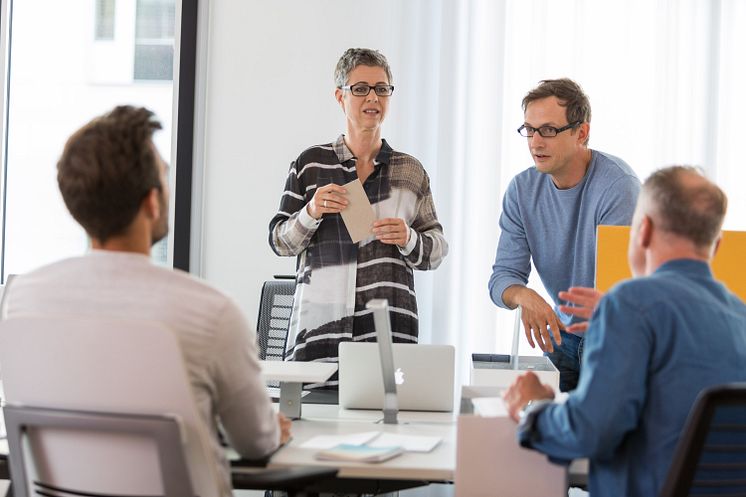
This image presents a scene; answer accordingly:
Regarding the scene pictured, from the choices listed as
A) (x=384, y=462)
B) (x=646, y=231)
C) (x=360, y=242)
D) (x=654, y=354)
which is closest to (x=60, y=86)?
(x=360, y=242)

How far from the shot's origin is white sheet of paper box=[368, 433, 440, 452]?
2.14 metres

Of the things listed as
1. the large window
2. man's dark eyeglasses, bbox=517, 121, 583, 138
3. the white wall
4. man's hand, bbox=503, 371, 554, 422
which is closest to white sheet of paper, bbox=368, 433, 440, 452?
man's hand, bbox=503, 371, 554, 422

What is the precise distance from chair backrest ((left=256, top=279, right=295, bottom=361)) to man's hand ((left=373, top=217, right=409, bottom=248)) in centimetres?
77

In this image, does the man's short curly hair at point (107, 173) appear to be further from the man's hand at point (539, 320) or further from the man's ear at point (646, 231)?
the man's hand at point (539, 320)

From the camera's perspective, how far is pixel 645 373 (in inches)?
66.2

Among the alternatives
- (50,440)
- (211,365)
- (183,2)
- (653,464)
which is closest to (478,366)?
(653,464)

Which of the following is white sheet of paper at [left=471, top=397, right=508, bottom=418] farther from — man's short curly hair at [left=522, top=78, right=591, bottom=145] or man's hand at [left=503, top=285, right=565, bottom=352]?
man's short curly hair at [left=522, top=78, right=591, bottom=145]

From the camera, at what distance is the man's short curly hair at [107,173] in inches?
65.9

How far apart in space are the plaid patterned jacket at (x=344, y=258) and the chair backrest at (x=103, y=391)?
1.43 meters

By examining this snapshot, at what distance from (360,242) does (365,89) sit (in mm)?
515

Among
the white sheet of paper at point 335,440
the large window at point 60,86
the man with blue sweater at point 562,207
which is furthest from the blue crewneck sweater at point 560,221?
the large window at point 60,86

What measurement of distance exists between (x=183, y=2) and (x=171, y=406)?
3439 mm

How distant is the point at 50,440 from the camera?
1.65m

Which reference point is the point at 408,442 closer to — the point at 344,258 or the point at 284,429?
the point at 284,429
